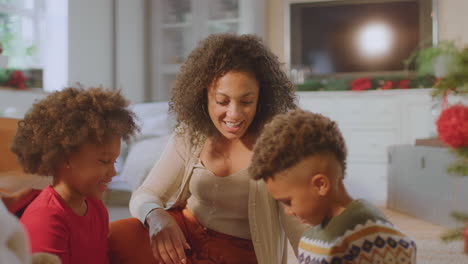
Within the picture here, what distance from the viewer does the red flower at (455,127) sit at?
1.94ft

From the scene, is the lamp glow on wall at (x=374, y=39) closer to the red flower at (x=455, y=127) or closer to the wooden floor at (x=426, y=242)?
the wooden floor at (x=426, y=242)

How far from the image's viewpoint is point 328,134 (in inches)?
35.0

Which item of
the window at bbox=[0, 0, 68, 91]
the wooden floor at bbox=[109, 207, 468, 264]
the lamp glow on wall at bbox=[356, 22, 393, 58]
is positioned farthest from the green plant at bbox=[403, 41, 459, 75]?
the lamp glow on wall at bbox=[356, 22, 393, 58]

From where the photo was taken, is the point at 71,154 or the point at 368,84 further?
the point at 368,84

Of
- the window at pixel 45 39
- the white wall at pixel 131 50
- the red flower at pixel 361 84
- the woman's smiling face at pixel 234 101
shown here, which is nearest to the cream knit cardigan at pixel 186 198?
the woman's smiling face at pixel 234 101

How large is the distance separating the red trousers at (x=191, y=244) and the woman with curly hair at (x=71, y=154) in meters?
0.20

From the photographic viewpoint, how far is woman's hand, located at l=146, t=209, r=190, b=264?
48.9 inches

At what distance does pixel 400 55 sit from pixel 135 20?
2.85m

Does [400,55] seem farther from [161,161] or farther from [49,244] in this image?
[49,244]

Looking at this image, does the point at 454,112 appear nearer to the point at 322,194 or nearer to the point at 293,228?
the point at 322,194

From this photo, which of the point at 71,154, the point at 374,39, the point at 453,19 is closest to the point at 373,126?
the point at 374,39

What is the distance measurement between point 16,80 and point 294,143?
3.62m

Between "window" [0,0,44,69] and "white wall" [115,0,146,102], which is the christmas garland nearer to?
"window" [0,0,44,69]

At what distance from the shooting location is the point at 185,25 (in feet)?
17.8
